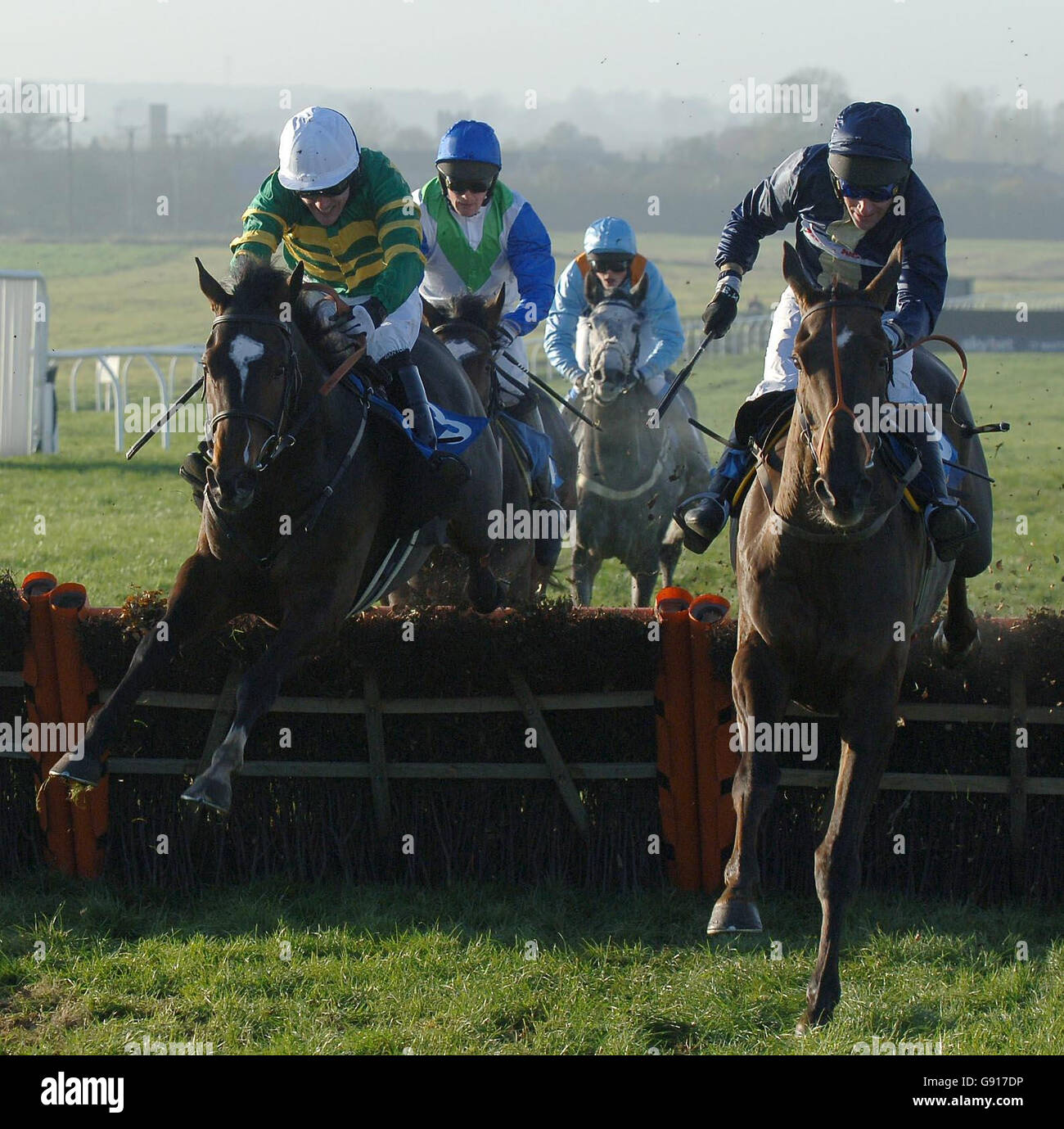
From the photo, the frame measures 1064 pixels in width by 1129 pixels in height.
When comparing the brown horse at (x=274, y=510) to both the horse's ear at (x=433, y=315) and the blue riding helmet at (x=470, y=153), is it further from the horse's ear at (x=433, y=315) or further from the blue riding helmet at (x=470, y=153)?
the blue riding helmet at (x=470, y=153)

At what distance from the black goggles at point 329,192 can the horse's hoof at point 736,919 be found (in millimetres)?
3108

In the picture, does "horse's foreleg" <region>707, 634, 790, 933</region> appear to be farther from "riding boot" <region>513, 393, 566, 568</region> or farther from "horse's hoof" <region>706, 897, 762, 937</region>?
"riding boot" <region>513, 393, 566, 568</region>

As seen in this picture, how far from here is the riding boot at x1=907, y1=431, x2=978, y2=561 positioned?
17.0 ft

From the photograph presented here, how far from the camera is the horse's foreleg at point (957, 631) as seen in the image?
575 centimetres

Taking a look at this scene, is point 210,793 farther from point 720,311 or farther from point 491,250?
point 491,250

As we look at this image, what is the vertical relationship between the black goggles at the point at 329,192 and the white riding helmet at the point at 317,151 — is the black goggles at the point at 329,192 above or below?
below

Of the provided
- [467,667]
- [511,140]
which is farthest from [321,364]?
[511,140]

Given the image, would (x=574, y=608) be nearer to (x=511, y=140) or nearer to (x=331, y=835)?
(x=331, y=835)

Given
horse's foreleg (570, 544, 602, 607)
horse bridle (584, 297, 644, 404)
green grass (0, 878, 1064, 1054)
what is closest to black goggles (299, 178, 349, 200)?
green grass (0, 878, 1064, 1054)

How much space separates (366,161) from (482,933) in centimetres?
309

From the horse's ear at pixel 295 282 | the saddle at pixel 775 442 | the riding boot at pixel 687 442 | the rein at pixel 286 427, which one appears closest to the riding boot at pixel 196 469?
the rein at pixel 286 427

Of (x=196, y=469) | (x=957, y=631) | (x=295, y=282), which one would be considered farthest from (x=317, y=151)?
(x=957, y=631)

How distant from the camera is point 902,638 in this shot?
5031 millimetres

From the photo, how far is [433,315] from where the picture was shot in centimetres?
759
